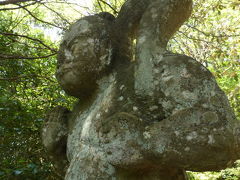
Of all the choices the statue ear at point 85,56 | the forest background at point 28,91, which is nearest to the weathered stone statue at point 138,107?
the statue ear at point 85,56

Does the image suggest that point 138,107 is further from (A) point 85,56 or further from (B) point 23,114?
(B) point 23,114

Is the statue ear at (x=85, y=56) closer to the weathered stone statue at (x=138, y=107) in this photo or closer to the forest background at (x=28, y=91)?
the weathered stone statue at (x=138, y=107)

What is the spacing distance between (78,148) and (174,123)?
737mm

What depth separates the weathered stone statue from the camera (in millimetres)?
1365

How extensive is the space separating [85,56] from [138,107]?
57cm

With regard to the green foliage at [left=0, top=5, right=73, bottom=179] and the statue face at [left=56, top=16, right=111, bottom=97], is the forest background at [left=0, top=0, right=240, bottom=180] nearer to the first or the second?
the green foliage at [left=0, top=5, right=73, bottom=179]

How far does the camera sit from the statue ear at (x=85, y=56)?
187cm

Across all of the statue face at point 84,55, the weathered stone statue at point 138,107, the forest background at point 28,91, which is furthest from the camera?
the forest background at point 28,91

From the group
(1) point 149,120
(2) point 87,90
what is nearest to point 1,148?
(2) point 87,90

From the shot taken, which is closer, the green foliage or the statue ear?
the statue ear

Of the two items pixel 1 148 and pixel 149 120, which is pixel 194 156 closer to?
pixel 149 120

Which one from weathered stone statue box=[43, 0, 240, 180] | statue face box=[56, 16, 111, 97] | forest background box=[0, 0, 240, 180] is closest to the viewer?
weathered stone statue box=[43, 0, 240, 180]

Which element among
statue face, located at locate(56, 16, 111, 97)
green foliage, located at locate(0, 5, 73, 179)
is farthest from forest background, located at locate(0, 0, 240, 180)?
statue face, located at locate(56, 16, 111, 97)

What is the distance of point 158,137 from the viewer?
1391 mm
